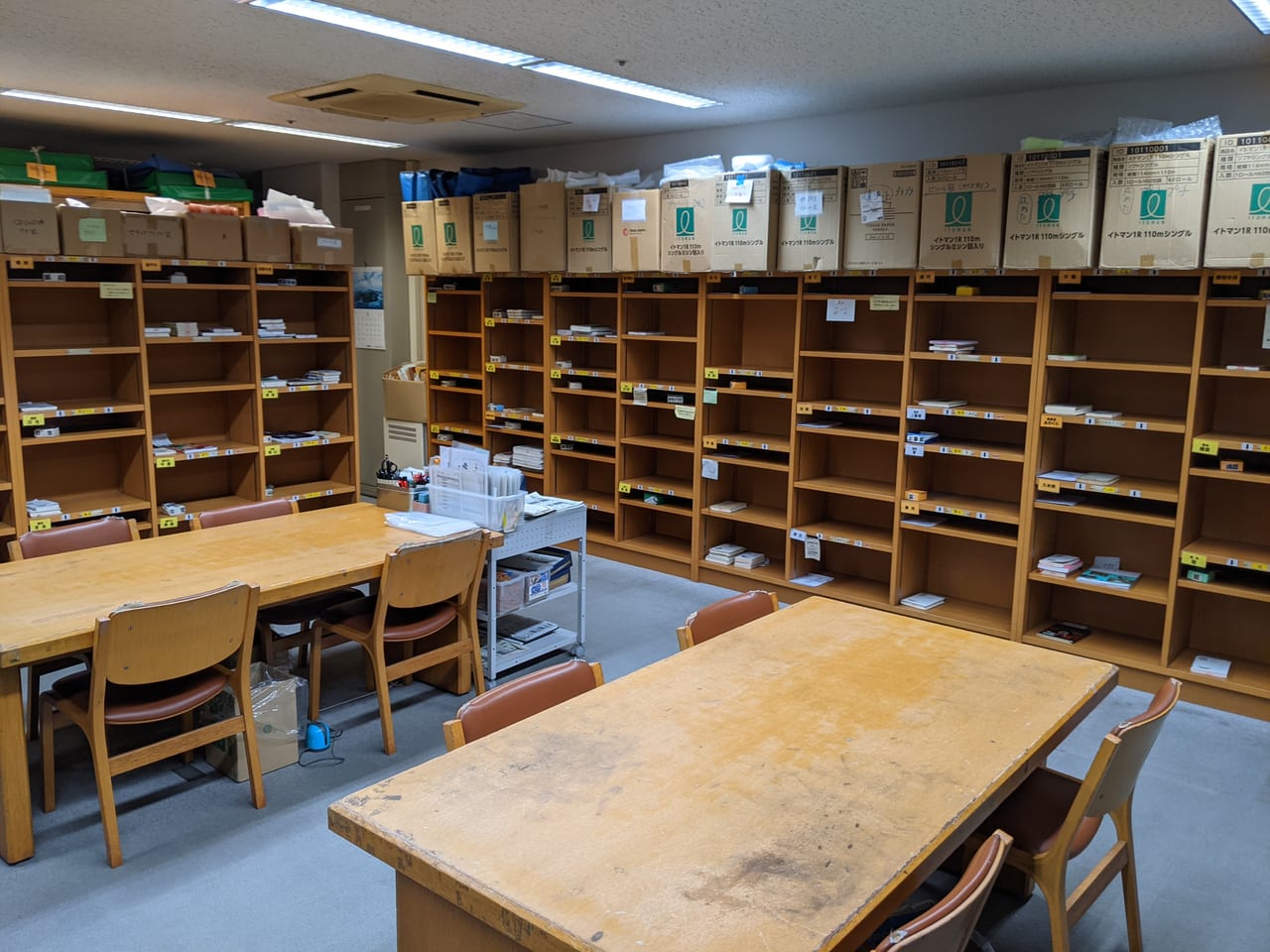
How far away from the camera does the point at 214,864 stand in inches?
115

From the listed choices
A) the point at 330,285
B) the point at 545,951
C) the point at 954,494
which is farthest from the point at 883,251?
the point at 545,951

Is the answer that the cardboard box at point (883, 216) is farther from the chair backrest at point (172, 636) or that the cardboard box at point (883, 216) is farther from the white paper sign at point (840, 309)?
the chair backrest at point (172, 636)

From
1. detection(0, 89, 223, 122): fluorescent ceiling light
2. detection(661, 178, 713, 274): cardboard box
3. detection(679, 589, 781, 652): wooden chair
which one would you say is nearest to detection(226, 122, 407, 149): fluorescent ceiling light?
Answer: detection(0, 89, 223, 122): fluorescent ceiling light

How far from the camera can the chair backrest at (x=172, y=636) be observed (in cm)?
279

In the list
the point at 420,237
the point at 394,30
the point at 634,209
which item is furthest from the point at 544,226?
the point at 394,30

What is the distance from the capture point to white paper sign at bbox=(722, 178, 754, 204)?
509cm

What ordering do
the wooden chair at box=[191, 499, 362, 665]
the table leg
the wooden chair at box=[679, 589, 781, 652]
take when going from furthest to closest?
the wooden chair at box=[191, 499, 362, 665] < the wooden chair at box=[679, 589, 781, 652] < the table leg

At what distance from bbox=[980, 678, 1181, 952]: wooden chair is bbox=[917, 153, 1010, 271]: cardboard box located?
2.60 metres

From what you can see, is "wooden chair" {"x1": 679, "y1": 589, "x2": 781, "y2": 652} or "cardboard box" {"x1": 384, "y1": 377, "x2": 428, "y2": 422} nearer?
"wooden chair" {"x1": 679, "y1": 589, "x2": 781, "y2": 652}

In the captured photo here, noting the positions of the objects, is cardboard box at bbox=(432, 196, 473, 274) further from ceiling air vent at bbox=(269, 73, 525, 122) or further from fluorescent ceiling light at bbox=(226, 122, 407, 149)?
ceiling air vent at bbox=(269, 73, 525, 122)

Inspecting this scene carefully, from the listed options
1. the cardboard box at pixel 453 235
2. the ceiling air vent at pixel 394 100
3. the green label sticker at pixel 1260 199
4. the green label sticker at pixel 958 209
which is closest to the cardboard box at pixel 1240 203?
the green label sticker at pixel 1260 199

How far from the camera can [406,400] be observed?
766cm

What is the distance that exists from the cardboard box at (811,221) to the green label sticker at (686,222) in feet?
1.73

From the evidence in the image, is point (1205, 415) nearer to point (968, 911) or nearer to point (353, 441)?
point (968, 911)
